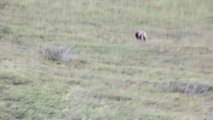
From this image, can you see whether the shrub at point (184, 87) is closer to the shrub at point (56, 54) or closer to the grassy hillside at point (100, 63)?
the grassy hillside at point (100, 63)

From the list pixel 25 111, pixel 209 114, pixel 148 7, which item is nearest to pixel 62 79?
pixel 25 111

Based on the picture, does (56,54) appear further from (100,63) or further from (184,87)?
(184,87)

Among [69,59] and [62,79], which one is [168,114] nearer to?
[62,79]

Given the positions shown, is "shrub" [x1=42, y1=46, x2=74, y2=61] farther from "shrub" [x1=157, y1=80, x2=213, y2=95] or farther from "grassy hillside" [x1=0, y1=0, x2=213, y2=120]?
"shrub" [x1=157, y1=80, x2=213, y2=95]

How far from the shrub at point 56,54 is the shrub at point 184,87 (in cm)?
127

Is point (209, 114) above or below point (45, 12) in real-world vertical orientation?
below

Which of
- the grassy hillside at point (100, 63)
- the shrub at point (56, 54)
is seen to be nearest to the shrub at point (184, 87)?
the grassy hillside at point (100, 63)

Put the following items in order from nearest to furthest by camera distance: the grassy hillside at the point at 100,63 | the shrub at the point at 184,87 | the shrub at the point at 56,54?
the grassy hillside at the point at 100,63 < the shrub at the point at 184,87 < the shrub at the point at 56,54

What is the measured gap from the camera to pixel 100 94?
199 inches

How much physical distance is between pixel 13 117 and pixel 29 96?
0.39 meters

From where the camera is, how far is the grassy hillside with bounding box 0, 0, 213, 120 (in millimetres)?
4617

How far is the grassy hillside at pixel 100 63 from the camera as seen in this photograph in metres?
4.62

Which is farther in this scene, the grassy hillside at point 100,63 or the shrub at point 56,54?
the shrub at point 56,54

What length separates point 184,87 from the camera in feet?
18.8
